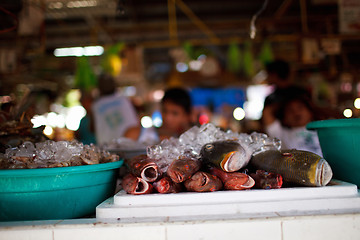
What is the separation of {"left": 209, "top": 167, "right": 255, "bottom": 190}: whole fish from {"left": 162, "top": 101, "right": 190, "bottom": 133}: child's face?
2.08 metres

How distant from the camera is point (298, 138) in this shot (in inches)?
116

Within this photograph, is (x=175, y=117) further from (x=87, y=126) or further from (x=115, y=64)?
(x=115, y=64)

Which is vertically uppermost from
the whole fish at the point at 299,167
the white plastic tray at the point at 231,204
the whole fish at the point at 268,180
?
the whole fish at the point at 299,167

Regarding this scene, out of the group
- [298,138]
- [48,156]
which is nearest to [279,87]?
[298,138]

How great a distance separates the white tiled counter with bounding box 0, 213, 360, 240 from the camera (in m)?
1.23

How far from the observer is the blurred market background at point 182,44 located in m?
4.07

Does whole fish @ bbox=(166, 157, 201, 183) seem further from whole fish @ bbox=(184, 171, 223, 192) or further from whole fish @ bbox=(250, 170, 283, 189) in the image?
whole fish @ bbox=(250, 170, 283, 189)

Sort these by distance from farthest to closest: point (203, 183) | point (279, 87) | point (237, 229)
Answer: point (279, 87) → point (203, 183) → point (237, 229)

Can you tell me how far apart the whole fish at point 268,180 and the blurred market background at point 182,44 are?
0.99 metres

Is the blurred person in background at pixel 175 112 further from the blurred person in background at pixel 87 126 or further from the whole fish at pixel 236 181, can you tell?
the whole fish at pixel 236 181

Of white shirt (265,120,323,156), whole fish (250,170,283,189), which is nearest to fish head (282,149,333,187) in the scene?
whole fish (250,170,283,189)

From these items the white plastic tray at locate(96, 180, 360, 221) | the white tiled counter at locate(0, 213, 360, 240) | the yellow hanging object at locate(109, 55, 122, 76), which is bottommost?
the white tiled counter at locate(0, 213, 360, 240)

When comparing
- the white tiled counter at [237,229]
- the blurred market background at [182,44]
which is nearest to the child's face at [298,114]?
A: the blurred market background at [182,44]

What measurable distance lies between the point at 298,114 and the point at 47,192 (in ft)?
8.74
